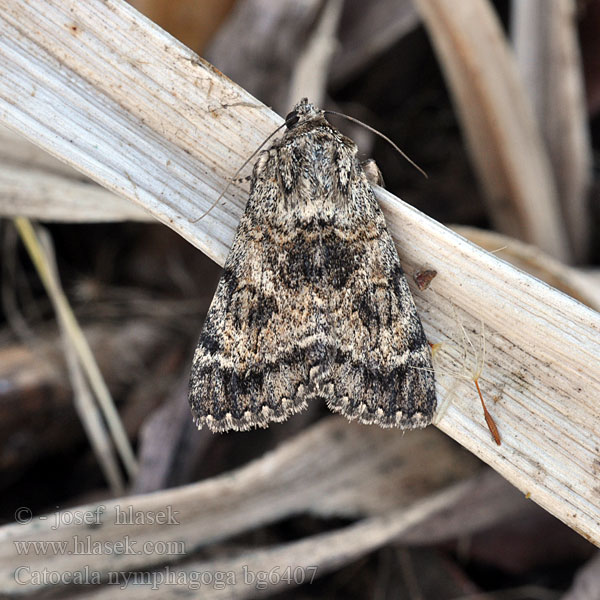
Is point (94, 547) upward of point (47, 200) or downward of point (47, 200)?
downward

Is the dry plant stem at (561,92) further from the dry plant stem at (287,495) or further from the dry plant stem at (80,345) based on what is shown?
the dry plant stem at (80,345)

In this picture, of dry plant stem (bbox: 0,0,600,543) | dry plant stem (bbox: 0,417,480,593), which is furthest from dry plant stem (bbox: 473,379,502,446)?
dry plant stem (bbox: 0,417,480,593)

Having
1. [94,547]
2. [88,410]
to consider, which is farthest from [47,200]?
[94,547]

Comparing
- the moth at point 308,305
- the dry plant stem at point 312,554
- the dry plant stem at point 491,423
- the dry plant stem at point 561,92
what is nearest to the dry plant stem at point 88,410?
the dry plant stem at point 312,554

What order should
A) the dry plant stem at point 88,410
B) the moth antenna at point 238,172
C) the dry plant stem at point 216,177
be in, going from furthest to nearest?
1. the dry plant stem at point 88,410
2. the moth antenna at point 238,172
3. the dry plant stem at point 216,177

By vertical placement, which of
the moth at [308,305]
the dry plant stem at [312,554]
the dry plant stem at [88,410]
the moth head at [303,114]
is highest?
the moth head at [303,114]

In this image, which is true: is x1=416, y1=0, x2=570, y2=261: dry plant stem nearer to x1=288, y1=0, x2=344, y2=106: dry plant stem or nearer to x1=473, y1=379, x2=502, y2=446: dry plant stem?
x1=288, y1=0, x2=344, y2=106: dry plant stem

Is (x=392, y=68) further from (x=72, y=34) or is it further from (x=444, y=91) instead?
(x=72, y=34)

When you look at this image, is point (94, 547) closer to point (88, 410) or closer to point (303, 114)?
point (88, 410)
